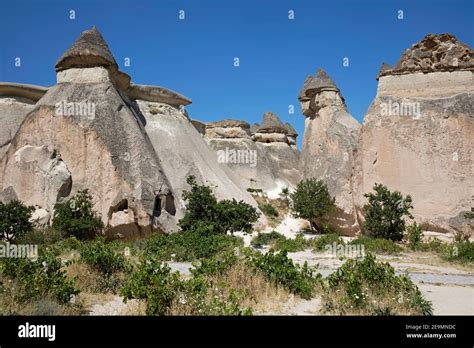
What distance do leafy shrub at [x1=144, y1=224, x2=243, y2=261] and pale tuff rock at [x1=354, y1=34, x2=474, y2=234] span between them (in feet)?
20.4

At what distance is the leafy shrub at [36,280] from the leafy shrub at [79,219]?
765cm

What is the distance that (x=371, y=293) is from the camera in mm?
5594

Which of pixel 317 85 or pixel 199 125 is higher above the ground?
pixel 317 85

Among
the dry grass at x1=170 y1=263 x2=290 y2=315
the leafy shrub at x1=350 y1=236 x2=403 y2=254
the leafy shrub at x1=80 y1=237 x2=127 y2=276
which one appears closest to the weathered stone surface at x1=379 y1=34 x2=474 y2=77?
the leafy shrub at x1=350 y1=236 x2=403 y2=254

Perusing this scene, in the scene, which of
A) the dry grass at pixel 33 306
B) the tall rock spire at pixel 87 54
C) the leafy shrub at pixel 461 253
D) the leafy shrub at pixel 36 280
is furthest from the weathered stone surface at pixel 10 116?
the leafy shrub at pixel 461 253

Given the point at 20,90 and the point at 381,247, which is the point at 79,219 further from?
the point at 381,247

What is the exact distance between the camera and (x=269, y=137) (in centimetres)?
3362

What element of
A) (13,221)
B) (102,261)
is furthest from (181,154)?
(102,261)

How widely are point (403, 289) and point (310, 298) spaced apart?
1.33 m

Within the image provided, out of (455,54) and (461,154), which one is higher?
(455,54)
